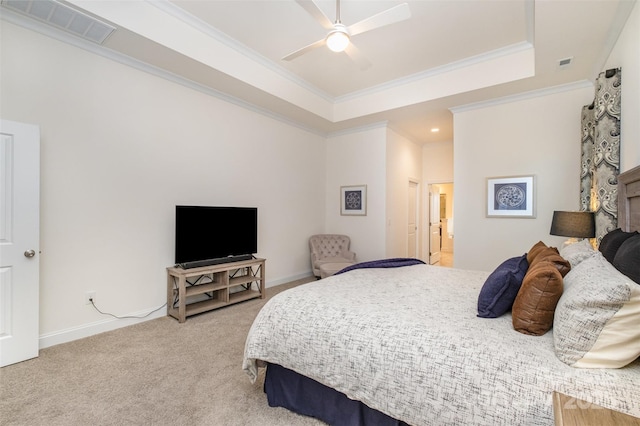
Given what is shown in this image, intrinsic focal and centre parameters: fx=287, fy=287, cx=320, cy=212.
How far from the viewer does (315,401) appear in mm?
1724

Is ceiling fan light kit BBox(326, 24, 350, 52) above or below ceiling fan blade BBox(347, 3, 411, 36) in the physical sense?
below

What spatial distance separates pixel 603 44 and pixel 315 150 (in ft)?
13.5

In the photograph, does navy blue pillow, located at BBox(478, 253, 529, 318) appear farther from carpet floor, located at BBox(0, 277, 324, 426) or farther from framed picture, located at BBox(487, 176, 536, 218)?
framed picture, located at BBox(487, 176, 536, 218)

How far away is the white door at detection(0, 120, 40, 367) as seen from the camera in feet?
Answer: 7.64

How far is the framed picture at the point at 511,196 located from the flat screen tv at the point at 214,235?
11.5ft

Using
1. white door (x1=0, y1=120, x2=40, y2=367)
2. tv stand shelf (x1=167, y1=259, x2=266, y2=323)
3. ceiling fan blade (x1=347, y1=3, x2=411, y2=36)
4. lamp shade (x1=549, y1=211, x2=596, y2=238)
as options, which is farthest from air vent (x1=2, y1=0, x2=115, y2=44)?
lamp shade (x1=549, y1=211, x2=596, y2=238)

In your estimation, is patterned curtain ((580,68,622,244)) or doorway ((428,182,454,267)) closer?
patterned curtain ((580,68,622,244))

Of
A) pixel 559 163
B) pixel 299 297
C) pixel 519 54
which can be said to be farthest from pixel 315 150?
pixel 299 297

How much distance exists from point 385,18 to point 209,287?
11.0 ft

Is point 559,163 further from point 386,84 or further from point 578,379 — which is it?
point 578,379

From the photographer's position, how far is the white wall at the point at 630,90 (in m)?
2.13

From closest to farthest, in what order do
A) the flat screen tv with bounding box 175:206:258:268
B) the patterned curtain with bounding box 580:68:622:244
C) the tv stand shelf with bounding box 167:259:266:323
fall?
the patterned curtain with bounding box 580:68:622:244 < the tv stand shelf with bounding box 167:259:266:323 < the flat screen tv with bounding box 175:206:258:268

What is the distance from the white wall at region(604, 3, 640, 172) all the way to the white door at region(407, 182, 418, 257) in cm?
382

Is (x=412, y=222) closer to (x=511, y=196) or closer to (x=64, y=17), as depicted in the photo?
(x=511, y=196)
